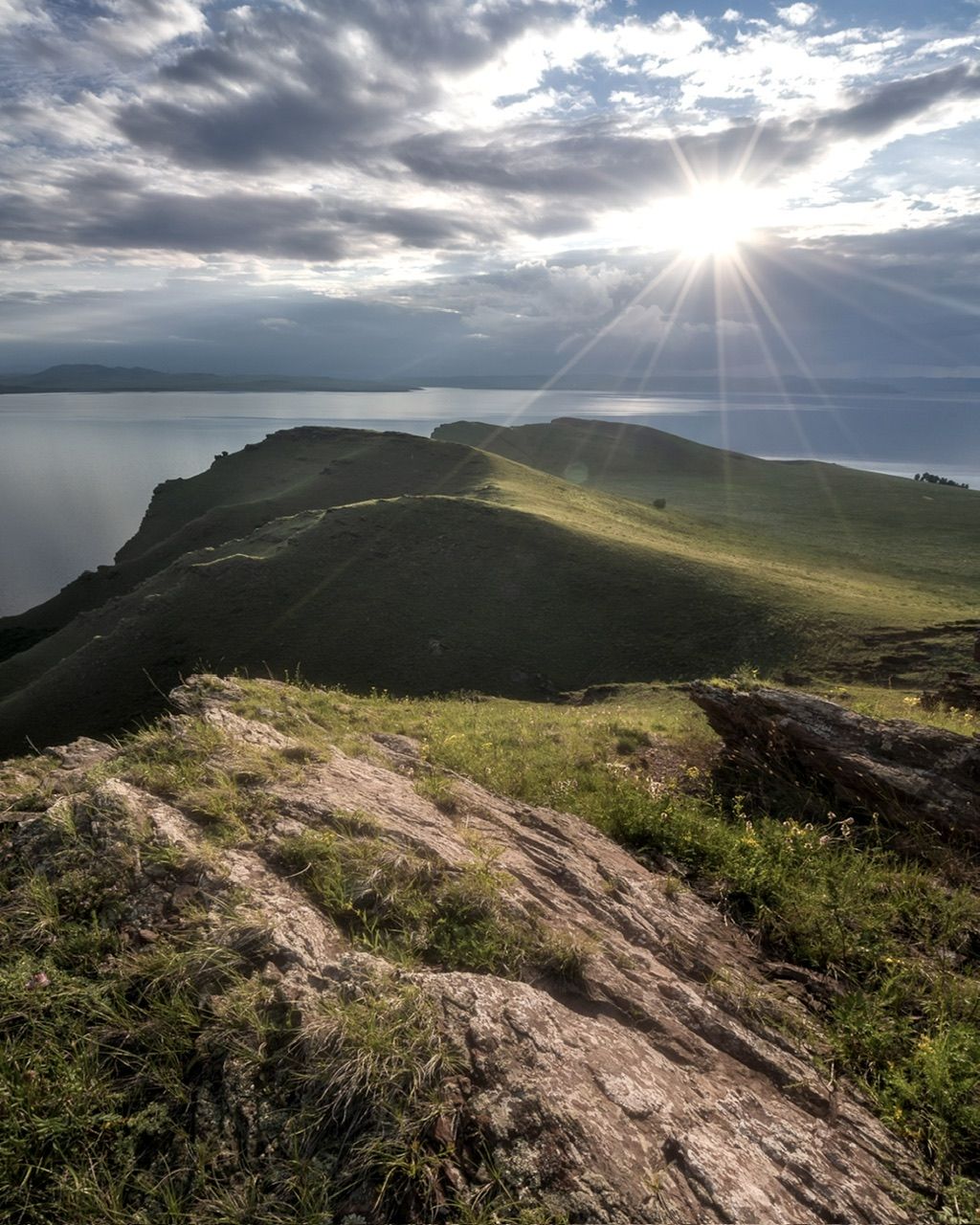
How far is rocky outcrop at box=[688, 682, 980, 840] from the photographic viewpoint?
905cm

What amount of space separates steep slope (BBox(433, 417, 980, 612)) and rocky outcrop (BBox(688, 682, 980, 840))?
31.8 meters

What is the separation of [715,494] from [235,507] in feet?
264

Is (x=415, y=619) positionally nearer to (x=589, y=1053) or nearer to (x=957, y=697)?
(x=957, y=697)

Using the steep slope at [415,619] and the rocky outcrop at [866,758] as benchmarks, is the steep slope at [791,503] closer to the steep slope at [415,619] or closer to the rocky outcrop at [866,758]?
the steep slope at [415,619]

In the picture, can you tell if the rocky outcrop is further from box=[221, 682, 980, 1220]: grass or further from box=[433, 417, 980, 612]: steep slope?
box=[433, 417, 980, 612]: steep slope

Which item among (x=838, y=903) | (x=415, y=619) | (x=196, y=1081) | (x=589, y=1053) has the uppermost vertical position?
(x=196, y=1081)

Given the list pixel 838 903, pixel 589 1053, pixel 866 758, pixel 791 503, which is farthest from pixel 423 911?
pixel 791 503

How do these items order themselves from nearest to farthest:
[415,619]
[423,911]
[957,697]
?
[423,911] < [957,697] < [415,619]

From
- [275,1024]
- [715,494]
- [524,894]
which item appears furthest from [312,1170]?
[715,494]

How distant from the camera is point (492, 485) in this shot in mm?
75125

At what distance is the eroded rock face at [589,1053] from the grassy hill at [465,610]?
2303 centimetres

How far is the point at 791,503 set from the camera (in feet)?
355

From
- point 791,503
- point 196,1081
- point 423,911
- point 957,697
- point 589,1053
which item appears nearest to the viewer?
point 196,1081

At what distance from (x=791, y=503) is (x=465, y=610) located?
81383 mm
